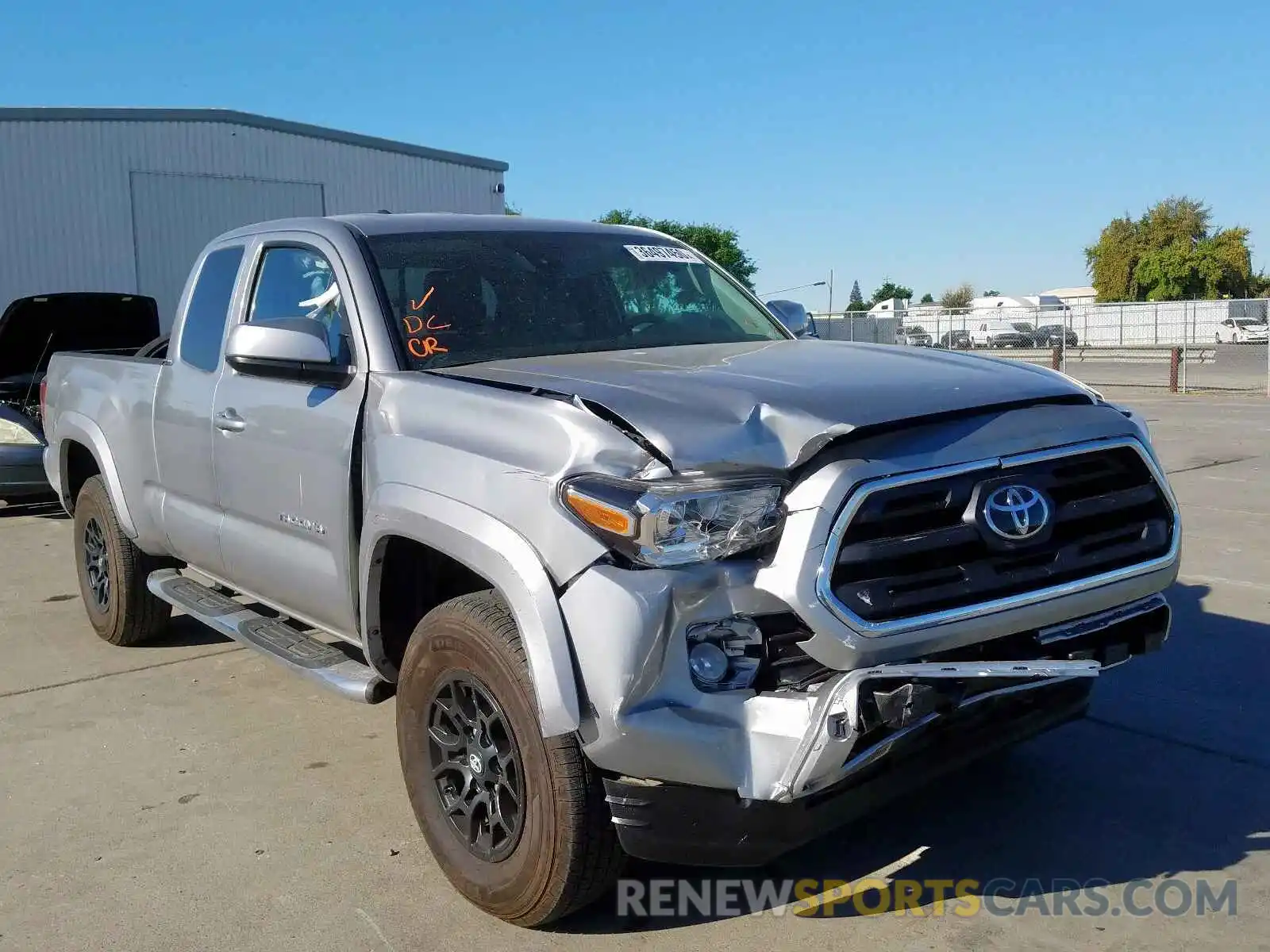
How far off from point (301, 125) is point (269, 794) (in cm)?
1911

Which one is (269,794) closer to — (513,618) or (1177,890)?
(513,618)

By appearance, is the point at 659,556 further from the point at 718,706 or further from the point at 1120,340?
the point at 1120,340

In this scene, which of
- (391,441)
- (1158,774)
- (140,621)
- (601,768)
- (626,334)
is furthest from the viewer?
(140,621)

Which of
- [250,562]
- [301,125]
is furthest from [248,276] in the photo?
[301,125]

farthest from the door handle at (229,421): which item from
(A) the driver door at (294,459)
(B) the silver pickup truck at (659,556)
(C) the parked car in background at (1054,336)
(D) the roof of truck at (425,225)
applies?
(C) the parked car in background at (1054,336)

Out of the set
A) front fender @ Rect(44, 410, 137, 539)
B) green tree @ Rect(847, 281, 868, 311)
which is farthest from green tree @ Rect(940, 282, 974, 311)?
front fender @ Rect(44, 410, 137, 539)

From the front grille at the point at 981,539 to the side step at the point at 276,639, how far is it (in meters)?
1.71

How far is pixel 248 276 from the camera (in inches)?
183

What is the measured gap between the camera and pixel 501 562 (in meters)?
2.86

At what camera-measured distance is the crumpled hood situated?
2.73 m

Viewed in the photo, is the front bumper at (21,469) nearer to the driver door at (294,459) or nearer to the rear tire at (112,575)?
the rear tire at (112,575)

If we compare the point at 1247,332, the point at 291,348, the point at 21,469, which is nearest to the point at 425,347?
the point at 291,348

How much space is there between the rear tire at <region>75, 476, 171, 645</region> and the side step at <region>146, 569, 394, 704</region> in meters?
0.18

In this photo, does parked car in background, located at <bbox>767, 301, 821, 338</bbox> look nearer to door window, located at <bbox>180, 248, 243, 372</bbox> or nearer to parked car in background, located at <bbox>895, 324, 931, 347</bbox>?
door window, located at <bbox>180, 248, 243, 372</bbox>
